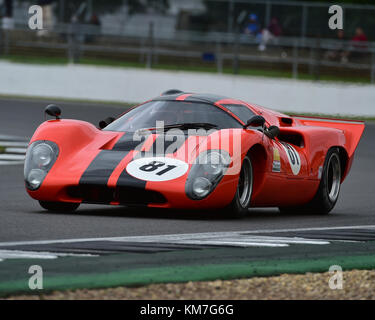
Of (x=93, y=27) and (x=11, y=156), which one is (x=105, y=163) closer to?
(x=11, y=156)

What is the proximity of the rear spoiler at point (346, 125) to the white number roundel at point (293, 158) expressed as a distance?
1.15 m

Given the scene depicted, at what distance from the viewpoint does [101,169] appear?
8.34 metres

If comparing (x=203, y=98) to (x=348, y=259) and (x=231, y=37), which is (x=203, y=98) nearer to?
(x=348, y=259)

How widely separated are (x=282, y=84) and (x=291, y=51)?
3129mm

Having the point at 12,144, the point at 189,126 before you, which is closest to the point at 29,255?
the point at 189,126

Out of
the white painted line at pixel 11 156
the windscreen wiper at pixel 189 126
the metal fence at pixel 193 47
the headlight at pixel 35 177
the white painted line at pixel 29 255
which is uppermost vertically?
the windscreen wiper at pixel 189 126

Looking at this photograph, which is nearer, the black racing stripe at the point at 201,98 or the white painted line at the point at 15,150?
the black racing stripe at the point at 201,98

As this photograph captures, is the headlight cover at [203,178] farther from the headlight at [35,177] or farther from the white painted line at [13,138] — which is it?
the white painted line at [13,138]

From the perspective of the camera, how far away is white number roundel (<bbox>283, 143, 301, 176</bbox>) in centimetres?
945

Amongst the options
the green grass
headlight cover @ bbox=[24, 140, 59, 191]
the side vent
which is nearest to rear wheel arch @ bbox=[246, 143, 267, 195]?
the side vent

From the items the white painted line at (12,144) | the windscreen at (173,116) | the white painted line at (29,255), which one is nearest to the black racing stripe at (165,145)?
the windscreen at (173,116)

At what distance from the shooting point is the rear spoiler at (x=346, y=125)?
1068cm
